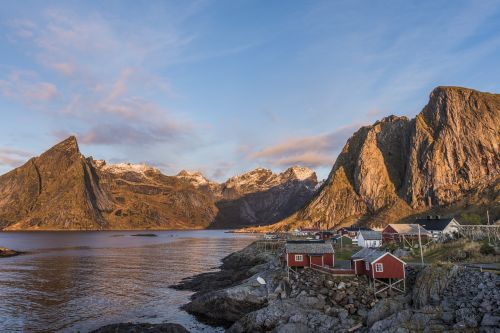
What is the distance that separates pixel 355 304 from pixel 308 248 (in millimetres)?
16136

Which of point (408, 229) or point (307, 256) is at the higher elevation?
point (408, 229)

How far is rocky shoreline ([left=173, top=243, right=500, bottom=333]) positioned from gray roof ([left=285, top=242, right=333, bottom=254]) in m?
3.52

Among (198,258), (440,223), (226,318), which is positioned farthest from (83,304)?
(440,223)

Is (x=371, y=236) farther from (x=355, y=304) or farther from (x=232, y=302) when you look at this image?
(x=232, y=302)

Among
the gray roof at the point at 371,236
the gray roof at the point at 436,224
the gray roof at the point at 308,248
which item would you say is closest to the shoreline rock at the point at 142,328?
the gray roof at the point at 308,248

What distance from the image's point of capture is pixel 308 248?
2185 inches

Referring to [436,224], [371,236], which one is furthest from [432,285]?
[371,236]

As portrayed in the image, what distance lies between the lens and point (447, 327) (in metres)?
28.6

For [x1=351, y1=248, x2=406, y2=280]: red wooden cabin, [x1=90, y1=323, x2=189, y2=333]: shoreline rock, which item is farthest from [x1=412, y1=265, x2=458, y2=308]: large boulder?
[x1=90, y1=323, x2=189, y2=333]: shoreline rock

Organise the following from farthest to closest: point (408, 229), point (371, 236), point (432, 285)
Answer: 1. point (371, 236)
2. point (408, 229)
3. point (432, 285)

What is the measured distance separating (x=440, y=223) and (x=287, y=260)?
2035 inches

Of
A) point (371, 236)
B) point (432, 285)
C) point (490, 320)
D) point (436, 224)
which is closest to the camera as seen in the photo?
point (490, 320)

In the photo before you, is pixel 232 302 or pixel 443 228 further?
pixel 443 228

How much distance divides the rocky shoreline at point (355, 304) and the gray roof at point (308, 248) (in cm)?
352
